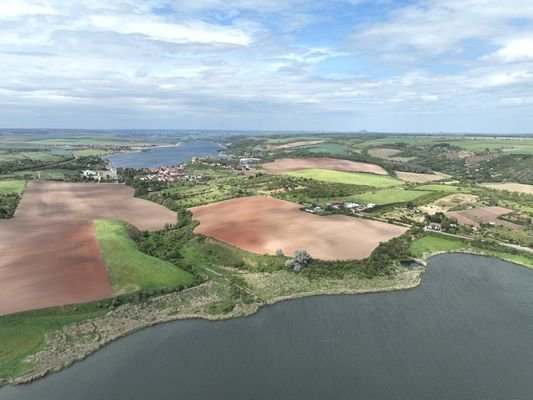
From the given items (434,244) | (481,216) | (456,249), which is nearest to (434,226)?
(434,244)

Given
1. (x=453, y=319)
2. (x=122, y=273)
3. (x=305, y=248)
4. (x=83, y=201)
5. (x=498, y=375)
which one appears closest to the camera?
(x=498, y=375)

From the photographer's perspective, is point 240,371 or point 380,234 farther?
point 380,234

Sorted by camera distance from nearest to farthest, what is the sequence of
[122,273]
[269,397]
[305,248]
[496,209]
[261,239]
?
[269,397]
[122,273]
[305,248]
[261,239]
[496,209]

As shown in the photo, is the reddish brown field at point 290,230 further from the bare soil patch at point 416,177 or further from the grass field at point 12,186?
the bare soil patch at point 416,177

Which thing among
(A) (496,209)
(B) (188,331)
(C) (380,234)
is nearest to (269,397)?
(B) (188,331)

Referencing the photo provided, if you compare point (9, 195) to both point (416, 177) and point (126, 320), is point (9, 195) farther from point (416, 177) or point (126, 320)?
point (416, 177)

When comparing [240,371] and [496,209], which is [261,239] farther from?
[496,209]

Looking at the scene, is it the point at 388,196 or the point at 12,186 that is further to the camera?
the point at 12,186
